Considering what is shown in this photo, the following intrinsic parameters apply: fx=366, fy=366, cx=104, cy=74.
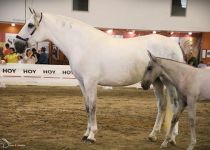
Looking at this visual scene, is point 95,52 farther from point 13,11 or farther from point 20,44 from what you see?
point 13,11

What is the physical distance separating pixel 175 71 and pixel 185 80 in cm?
22

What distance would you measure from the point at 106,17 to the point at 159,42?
16.6m

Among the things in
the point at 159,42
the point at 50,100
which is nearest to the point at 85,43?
the point at 159,42

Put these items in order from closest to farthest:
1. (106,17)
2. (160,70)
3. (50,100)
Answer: (160,70) < (50,100) < (106,17)

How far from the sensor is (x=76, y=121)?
8.59 meters

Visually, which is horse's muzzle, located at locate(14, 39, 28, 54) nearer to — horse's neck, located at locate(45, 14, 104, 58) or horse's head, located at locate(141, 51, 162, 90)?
horse's neck, located at locate(45, 14, 104, 58)

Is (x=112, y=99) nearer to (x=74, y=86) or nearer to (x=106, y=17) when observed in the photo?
(x=74, y=86)

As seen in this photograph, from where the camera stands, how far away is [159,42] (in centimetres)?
672

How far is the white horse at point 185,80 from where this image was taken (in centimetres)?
579

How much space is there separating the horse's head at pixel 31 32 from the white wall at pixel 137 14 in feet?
52.5

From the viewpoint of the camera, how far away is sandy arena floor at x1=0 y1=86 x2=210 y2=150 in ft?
21.5

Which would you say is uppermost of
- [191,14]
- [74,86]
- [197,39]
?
[191,14]

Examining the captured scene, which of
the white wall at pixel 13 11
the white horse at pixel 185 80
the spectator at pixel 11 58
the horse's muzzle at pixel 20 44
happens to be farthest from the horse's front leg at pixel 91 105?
the white wall at pixel 13 11

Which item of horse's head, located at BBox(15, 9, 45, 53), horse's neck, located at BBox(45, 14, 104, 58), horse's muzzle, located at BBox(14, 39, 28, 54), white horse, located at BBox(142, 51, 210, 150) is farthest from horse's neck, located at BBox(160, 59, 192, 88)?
horse's muzzle, located at BBox(14, 39, 28, 54)
